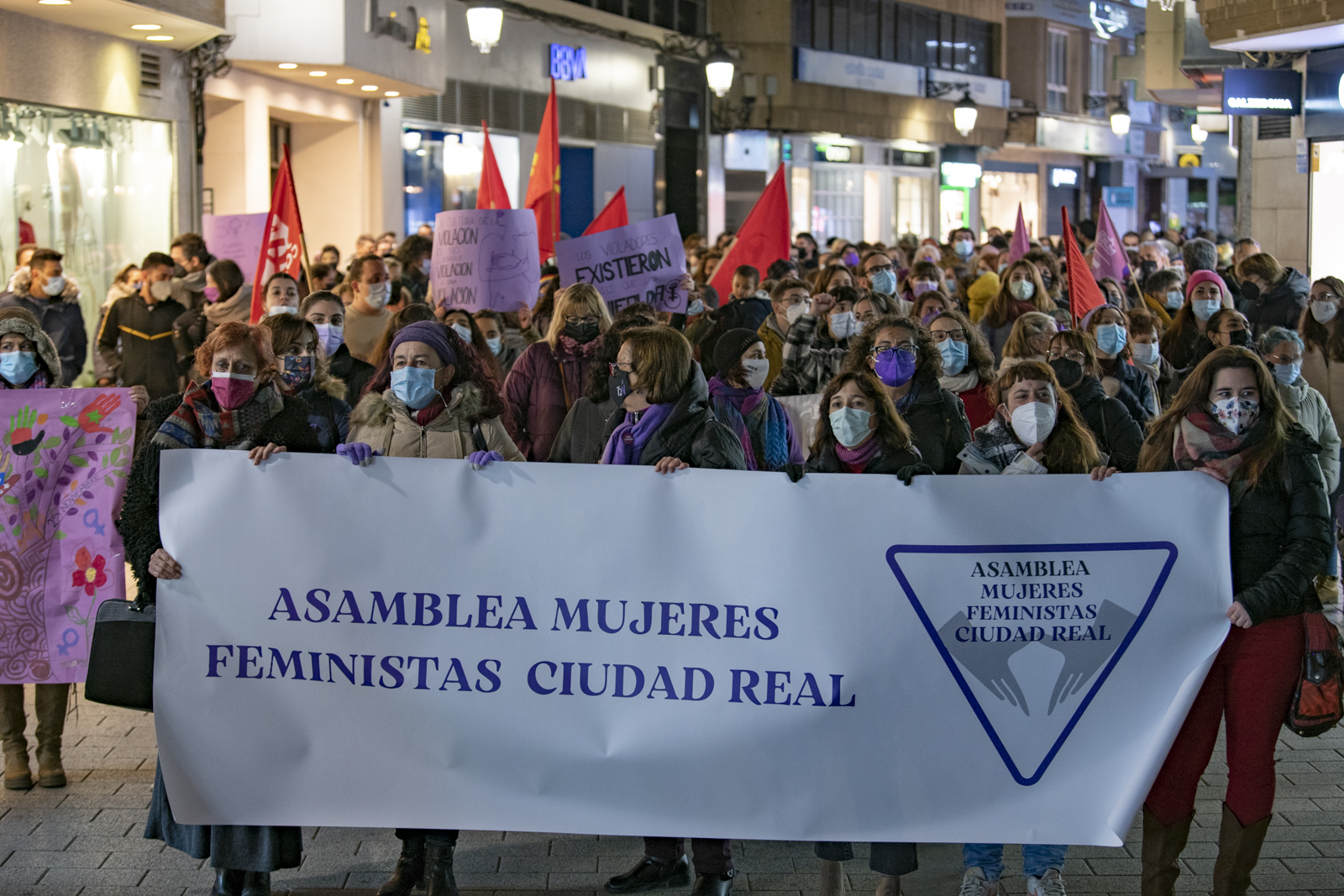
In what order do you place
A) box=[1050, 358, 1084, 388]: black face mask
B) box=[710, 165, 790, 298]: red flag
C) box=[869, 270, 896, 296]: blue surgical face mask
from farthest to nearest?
box=[710, 165, 790, 298]: red flag < box=[869, 270, 896, 296]: blue surgical face mask < box=[1050, 358, 1084, 388]: black face mask

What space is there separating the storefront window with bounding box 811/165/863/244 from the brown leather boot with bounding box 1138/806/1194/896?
111ft

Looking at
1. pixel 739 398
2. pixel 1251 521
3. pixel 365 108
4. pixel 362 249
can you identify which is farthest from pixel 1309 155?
pixel 1251 521

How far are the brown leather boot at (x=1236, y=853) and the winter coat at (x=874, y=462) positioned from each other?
56.7 inches

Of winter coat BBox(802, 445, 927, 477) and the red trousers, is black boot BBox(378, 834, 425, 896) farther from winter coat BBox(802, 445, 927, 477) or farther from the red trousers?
the red trousers

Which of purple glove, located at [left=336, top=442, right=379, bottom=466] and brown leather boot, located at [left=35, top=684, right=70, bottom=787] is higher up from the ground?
purple glove, located at [left=336, top=442, right=379, bottom=466]

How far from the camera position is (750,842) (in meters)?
5.82

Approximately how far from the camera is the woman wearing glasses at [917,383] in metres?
6.14

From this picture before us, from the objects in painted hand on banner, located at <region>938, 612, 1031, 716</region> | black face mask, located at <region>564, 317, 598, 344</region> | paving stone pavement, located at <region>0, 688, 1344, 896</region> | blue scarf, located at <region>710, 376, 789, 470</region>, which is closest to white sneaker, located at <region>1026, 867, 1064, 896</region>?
paving stone pavement, located at <region>0, 688, 1344, 896</region>

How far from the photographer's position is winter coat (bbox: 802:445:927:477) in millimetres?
5234

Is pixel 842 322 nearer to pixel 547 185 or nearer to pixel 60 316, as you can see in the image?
pixel 547 185

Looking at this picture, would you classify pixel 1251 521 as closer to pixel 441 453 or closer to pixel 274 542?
pixel 441 453

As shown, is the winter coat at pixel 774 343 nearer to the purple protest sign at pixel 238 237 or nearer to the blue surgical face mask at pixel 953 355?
the blue surgical face mask at pixel 953 355

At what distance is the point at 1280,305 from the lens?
Answer: 484 inches

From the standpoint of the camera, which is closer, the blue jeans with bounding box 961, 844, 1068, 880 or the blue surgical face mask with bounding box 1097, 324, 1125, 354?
the blue jeans with bounding box 961, 844, 1068, 880
